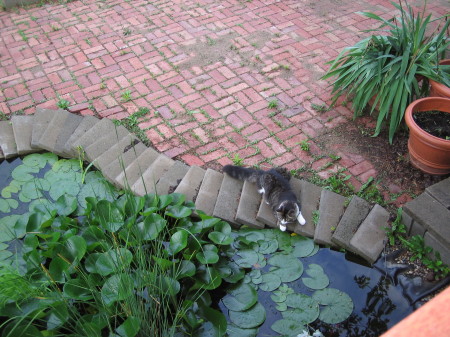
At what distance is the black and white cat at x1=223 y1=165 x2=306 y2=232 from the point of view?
134 inches

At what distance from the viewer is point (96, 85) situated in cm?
495

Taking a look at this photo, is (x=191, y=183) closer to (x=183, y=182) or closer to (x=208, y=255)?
(x=183, y=182)

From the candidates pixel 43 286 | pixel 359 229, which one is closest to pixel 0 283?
pixel 43 286

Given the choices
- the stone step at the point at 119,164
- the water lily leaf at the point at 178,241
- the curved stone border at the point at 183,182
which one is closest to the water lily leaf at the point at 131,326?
the water lily leaf at the point at 178,241

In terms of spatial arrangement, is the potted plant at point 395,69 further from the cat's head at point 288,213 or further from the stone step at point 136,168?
the stone step at point 136,168

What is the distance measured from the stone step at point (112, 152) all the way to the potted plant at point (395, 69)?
215 cm

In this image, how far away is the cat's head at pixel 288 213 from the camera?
336cm

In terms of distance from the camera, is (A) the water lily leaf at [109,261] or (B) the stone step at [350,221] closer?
(A) the water lily leaf at [109,261]

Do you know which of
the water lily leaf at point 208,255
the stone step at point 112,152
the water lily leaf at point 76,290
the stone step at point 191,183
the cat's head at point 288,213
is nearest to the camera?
the water lily leaf at point 76,290

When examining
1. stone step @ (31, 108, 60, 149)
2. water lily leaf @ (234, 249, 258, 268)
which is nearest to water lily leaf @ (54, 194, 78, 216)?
stone step @ (31, 108, 60, 149)

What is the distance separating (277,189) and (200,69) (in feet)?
7.19

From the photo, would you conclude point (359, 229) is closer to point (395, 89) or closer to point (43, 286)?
point (395, 89)

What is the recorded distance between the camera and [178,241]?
10.3 feet

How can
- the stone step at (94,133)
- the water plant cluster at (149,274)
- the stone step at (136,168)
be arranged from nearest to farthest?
the water plant cluster at (149,274) < the stone step at (136,168) < the stone step at (94,133)
